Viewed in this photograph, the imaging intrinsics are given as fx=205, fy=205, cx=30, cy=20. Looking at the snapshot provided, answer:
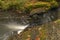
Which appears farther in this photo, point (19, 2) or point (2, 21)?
point (19, 2)

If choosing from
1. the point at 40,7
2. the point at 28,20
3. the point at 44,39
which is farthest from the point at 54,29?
the point at 40,7

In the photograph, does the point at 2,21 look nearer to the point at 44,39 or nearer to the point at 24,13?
the point at 24,13

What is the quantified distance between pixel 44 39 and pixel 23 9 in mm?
16047

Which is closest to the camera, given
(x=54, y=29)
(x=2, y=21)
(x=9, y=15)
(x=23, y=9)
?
(x=54, y=29)

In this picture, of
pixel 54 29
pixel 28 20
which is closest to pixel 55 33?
pixel 54 29

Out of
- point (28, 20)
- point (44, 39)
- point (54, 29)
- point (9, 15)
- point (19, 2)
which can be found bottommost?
point (44, 39)

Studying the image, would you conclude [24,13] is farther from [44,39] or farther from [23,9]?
[44,39]

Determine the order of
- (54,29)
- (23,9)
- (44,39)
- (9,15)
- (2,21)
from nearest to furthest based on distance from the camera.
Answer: (44,39) < (54,29) < (2,21) < (9,15) < (23,9)

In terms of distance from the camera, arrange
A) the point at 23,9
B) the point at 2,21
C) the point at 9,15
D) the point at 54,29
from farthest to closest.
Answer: the point at 23,9 → the point at 9,15 → the point at 2,21 → the point at 54,29

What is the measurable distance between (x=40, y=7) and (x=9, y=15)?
5096mm

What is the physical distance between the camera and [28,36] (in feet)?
47.1

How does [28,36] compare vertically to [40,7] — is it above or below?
below

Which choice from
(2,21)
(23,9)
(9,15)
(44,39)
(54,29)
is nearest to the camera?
(44,39)

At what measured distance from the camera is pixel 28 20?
25.0m
